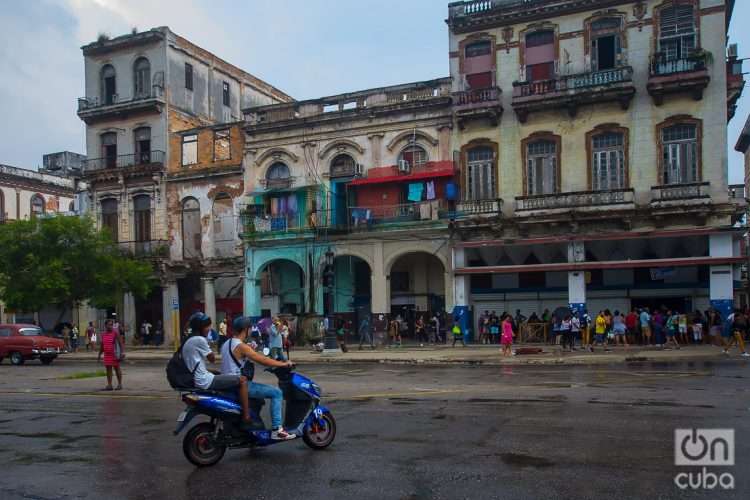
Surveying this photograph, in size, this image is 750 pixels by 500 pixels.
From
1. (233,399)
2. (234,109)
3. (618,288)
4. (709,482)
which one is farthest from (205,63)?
(709,482)

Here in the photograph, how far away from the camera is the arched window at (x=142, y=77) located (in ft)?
135

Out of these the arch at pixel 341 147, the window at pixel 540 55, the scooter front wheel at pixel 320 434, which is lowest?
the scooter front wheel at pixel 320 434

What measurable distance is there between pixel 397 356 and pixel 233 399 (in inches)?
694

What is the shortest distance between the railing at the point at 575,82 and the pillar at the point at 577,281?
20.9 ft

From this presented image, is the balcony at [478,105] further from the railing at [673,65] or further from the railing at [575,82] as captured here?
the railing at [673,65]

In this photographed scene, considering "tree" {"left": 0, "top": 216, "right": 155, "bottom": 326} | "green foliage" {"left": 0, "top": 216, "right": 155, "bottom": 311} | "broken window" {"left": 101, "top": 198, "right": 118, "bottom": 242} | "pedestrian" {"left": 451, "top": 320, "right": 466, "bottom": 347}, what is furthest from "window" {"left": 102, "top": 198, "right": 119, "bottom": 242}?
"pedestrian" {"left": 451, "top": 320, "right": 466, "bottom": 347}

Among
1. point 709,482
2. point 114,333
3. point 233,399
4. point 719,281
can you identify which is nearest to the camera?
point 709,482

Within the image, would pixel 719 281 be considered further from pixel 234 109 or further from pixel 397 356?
pixel 234 109

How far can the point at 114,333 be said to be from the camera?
17.5m

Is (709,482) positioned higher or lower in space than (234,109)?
lower

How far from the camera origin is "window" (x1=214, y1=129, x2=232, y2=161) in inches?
1548

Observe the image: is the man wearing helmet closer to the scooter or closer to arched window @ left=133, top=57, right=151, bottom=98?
the scooter

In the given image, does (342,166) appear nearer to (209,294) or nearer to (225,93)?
(209,294)

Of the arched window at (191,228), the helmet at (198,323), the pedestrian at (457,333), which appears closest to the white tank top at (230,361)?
the helmet at (198,323)
